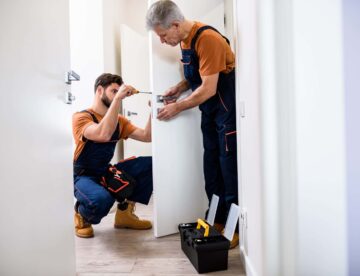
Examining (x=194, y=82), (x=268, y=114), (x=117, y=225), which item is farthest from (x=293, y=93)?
(x=117, y=225)

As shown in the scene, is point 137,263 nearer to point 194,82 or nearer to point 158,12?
point 194,82

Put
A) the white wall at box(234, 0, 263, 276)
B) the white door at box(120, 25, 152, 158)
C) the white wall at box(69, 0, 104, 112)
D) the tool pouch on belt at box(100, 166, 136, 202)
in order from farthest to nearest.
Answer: the white door at box(120, 25, 152, 158) < the white wall at box(69, 0, 104, 112) < the tool pouch on belt at box(100, 166, 136, 202) < the white wall at box(234, 0, 263, 276)

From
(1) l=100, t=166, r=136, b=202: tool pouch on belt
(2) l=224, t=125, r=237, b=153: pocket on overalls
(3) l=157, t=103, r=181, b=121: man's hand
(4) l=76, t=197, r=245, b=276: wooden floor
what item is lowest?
(4) l=76, t=197, r=245, b=276: wooden floor

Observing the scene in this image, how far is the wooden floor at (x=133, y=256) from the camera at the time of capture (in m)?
1.23

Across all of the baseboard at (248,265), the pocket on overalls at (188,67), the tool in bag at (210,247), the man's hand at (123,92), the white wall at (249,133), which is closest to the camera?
the white wall at (249,133)

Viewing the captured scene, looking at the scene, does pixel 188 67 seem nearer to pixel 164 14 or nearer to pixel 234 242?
pixel 164 14

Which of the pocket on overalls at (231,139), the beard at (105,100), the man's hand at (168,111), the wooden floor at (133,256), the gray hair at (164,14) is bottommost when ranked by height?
the wooden floor at (133,256)

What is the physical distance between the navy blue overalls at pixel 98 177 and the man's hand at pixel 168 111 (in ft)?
1.37

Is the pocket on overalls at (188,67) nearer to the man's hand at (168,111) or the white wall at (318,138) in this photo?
the man's hand at (168,111)

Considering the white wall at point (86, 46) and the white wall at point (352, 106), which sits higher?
the white wall at point (86, 46)

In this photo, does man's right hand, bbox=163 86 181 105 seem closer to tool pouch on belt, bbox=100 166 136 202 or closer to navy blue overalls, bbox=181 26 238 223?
navy blue overalls, bbox=181 26 238 223

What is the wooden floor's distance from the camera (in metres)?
1.23

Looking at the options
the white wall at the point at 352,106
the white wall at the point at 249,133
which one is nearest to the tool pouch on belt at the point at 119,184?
the white wall at the point at 249,133

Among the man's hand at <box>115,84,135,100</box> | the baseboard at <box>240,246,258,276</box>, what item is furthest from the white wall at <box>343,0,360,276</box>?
the man's hand at <box>115,84,135,100</box>
